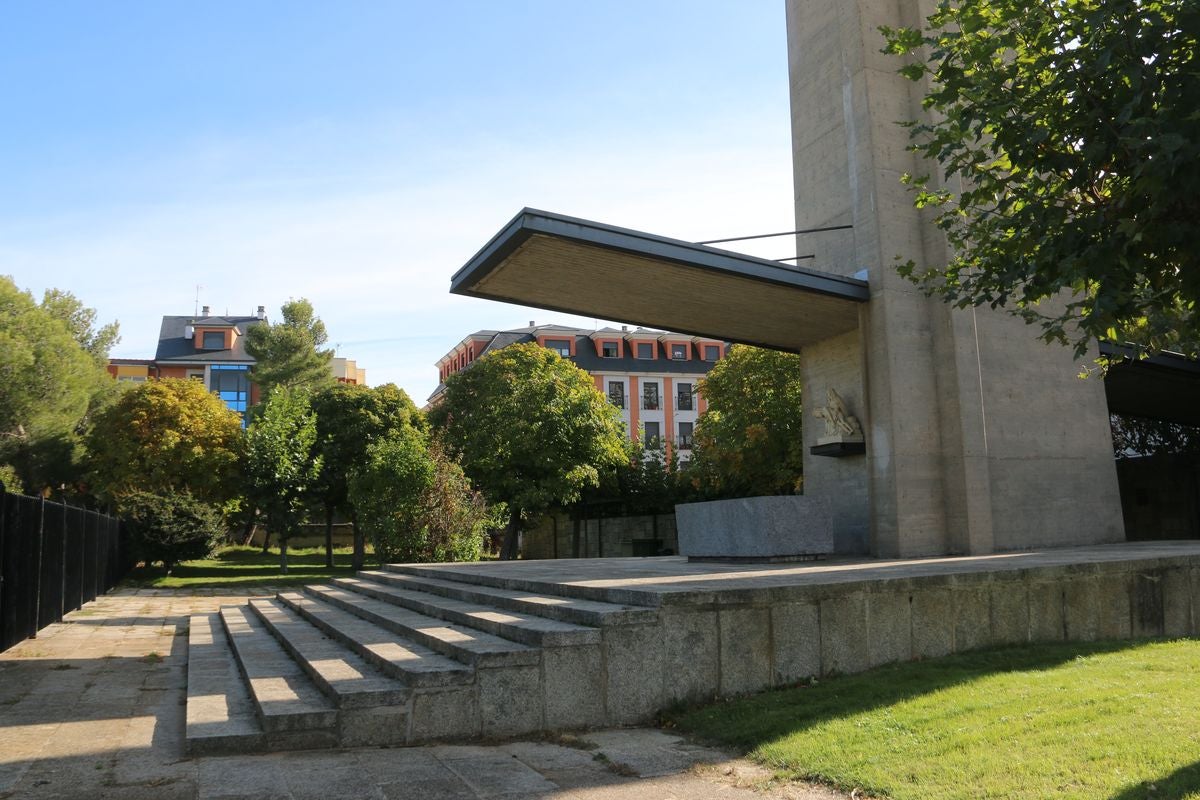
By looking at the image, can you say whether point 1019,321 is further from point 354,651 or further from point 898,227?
point 354,651

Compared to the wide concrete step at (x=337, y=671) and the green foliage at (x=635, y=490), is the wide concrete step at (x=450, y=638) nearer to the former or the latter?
the wide concrete step at (x=337, y=671)

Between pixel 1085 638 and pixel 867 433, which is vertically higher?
pixel 867 433

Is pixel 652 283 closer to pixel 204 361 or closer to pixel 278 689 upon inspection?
pixel 278 689

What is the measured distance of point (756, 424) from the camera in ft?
102

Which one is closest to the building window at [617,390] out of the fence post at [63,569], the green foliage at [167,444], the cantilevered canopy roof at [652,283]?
the green foliage at [167,444]

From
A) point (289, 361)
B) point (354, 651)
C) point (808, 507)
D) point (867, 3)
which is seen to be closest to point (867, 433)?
point (808, 507)

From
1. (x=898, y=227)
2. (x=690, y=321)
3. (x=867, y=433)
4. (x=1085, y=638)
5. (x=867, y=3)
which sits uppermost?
(x=867, y=3)

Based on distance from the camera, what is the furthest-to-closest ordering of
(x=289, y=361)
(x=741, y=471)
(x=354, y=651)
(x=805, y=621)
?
(x=289, y=361)
(x=741, y=471)
(x=354, y=651)
(x=805, y=621)

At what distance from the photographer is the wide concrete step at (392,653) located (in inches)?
251

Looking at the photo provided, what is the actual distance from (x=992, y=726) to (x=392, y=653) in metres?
4.51

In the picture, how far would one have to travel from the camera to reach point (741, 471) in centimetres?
3150

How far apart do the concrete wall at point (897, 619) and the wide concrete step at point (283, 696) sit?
2.65m

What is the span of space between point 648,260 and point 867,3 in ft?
20.2

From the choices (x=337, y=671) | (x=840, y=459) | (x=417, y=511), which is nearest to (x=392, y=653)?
(x=337, y=671)
